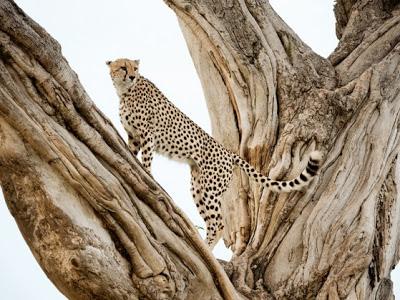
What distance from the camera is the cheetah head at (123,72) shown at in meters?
6.98

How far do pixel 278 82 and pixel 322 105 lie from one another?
1.82ft

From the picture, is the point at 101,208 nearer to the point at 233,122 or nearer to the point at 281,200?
the point at 281,200

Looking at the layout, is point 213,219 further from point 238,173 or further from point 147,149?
point 147,149

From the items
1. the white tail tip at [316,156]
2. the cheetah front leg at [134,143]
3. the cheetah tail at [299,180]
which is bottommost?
the cheetah tail at [299,180]

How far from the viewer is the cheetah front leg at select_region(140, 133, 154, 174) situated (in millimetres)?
6691

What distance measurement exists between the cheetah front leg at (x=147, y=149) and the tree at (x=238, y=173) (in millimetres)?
582

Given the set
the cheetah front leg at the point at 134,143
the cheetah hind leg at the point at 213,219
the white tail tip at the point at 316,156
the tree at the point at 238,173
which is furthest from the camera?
the cheetah front leg at the point at 134,143

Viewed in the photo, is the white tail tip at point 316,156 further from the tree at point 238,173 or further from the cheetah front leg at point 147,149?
the cheetah front leg at point 147,149

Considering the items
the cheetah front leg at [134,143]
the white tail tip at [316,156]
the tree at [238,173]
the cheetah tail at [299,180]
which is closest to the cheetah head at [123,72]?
the cheetah front leg at [134,143]

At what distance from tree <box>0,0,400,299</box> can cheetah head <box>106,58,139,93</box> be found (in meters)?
0.60

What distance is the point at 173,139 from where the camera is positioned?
22.7 ft

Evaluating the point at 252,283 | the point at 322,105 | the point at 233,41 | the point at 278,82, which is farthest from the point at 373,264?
the point at 233,41

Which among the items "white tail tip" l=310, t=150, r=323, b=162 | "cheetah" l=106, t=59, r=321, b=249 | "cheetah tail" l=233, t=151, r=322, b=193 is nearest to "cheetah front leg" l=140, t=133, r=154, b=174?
"cheetah" l=106, t=59, r=321, b=249

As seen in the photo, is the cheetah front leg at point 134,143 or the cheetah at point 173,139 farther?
the cheetah front leg at point 134,143
